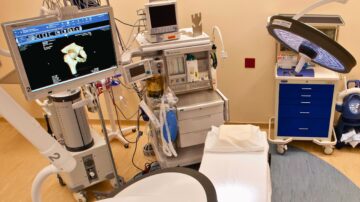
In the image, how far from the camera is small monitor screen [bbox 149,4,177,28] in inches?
92.8

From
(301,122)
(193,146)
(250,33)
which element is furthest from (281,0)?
(193,146)

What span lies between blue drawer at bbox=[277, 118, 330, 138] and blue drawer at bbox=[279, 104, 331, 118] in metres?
0.04

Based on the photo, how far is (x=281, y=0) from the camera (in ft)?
9.55

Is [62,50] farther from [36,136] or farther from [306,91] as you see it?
[306,91]

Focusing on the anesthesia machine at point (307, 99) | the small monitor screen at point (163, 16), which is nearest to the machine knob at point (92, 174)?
the small monitor screen at point (163, 16)

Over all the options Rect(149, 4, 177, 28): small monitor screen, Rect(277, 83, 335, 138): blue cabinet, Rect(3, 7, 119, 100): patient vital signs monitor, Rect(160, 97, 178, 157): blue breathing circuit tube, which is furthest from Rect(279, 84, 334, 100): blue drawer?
Rect(3, 7, 119, 100): patient vital signs monitor

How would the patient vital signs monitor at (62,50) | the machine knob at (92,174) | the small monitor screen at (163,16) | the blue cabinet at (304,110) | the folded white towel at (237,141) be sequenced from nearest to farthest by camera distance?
the patient vital signs monitor at (62,50)
the folded white towel at (237,141)
the small monitor screen at (163,16)
the machine knob at (92,174)
the blue cabinet at (304,110)

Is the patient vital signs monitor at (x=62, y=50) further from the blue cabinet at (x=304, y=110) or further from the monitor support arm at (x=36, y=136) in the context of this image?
the blue cabinet at (x=304, y=110)

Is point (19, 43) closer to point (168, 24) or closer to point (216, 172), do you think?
point (168, 24)

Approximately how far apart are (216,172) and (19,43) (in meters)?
1.24

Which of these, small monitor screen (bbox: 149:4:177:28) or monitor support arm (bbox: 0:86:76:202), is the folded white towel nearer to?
small monitor screen (bbox: 149:4:177:28)

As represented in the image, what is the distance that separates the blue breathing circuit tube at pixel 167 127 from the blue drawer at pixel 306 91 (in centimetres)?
96

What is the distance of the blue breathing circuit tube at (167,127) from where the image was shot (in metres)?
2.41

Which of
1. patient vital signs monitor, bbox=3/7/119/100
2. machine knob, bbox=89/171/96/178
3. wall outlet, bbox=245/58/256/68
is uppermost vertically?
patient vital signs monitor, bbox=3/7/119/100
